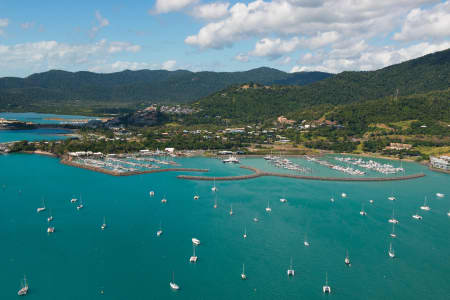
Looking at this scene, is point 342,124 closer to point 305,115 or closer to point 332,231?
point 305,115

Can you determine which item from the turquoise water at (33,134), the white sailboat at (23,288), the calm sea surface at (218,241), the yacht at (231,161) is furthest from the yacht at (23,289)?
the turquoise water at (33,134)

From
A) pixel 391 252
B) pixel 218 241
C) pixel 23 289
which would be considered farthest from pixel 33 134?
pixel 391 252

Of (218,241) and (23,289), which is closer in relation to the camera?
(23,289)

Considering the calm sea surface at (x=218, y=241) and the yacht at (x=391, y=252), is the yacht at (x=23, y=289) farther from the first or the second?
the yacht at (x=391, y=252)

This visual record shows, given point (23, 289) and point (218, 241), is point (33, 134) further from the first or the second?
point (218, 241)

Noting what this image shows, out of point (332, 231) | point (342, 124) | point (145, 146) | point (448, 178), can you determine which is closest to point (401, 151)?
point (448, 178)

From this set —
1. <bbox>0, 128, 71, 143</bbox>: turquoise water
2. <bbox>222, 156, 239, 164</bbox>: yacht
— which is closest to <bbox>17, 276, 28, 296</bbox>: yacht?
<bbox>222, 156, 239, 164</bbox>: yacht
